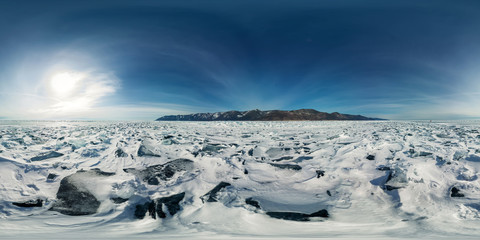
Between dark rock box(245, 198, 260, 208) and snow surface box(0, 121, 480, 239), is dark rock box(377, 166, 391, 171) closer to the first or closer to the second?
snow surface box(0, 121, 480, 239)

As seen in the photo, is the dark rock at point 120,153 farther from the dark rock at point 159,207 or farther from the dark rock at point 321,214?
the dark rock at point 321,214

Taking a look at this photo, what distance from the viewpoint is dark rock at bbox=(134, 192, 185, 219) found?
2.60 metres

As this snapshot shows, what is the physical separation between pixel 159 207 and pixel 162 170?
43.3 inches

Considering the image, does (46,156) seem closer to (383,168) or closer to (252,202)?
(252,202)

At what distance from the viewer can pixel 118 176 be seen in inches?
136

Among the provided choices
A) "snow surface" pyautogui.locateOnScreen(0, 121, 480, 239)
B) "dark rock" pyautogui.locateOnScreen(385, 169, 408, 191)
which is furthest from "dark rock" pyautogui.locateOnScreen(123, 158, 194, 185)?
"dark rock" pyautogui.locateOnScreen(385, 169, 408, 191)

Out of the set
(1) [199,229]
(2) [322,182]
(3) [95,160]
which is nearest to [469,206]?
(2) [322,182]

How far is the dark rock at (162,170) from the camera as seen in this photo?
137 inches

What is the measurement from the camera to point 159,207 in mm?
2705

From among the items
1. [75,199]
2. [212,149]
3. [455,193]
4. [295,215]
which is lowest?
[295,215]

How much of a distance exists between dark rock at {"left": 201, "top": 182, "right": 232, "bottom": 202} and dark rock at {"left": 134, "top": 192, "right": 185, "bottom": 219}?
0.36 m

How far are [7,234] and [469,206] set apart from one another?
5.50 meters

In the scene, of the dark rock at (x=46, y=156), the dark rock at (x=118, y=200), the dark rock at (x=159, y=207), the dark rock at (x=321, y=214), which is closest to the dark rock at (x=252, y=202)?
the dark rock at (x=321, y=214)

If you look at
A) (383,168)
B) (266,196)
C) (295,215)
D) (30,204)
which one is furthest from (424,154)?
(30,204)
